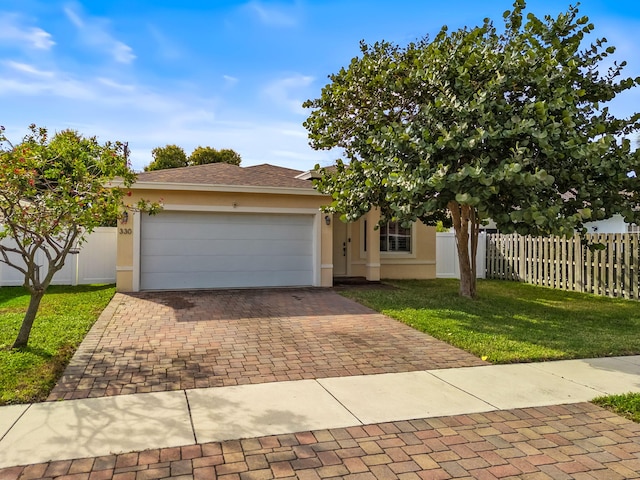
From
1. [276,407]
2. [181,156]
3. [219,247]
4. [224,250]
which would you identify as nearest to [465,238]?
[224,250]

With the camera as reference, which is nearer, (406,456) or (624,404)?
(406,456)

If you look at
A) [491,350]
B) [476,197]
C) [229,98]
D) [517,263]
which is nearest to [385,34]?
[229,98]

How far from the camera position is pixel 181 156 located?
3538 cm

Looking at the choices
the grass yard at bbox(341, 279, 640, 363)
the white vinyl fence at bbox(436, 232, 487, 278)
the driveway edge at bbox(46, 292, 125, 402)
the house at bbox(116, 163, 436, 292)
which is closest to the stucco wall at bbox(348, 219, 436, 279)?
the white vinyl fence at bbox(436, 232, 487, 278)

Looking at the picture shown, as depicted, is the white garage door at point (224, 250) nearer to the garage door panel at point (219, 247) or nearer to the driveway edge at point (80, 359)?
the garage door panel at point (219, 247)

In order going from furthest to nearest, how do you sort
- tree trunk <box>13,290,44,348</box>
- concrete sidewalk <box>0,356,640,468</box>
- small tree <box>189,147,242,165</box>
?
small tree <box>189,147,242,165</box>
tree trunk <box>13,290,44,348</box>
concrete sidewalk <box>0,356,640,468</box>

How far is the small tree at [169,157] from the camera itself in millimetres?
34625

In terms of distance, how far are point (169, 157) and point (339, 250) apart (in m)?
23.9

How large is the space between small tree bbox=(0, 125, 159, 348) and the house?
5631 millimetres

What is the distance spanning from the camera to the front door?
1514 centimetres

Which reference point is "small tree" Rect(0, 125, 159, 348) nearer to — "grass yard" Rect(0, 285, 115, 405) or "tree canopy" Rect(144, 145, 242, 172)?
"grass yard" Rect(0, 285, 115, 405)

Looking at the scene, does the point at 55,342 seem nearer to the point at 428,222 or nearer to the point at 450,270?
the point at 428,222

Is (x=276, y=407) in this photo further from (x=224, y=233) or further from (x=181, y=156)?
(x=181, y=156)

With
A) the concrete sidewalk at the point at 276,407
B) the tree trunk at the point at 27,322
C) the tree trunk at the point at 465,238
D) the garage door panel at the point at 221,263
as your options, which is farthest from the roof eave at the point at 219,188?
the concrete sidewalk at the point at 276,407
